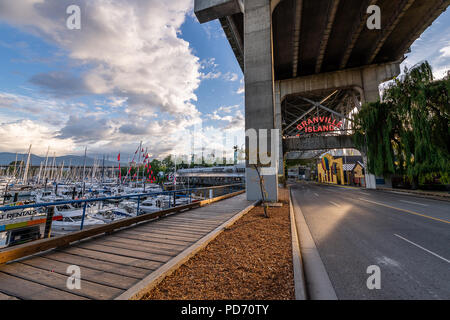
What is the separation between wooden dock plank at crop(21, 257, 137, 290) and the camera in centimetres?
277

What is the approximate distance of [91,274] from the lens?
3029 millimetres

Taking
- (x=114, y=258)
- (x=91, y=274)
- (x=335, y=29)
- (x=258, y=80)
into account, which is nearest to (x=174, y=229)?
(x=114, y=258)

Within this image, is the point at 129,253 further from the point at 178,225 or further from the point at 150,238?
the point at 178,225

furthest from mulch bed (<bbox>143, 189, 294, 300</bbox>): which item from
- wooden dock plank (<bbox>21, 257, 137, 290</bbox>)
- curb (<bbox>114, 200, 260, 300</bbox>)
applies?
wooden dock plank (<bbox>21, 257, 137, 290</bbox>)

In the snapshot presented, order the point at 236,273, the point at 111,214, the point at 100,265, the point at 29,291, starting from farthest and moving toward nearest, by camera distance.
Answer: the point at 111,214, the point at 100,265, the point at 236,273, the point at 29,291

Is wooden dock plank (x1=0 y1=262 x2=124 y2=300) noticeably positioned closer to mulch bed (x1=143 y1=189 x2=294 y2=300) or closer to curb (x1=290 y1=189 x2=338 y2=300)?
mulch bed (x1=143 y1=189 x2=294 y2=300)

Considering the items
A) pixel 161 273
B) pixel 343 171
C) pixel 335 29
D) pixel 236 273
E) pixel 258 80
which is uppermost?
pixel 335 29

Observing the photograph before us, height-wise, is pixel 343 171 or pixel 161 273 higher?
pixel 343 171

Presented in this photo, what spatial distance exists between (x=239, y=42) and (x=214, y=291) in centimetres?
2560

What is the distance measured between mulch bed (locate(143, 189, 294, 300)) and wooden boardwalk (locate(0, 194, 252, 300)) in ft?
1.80

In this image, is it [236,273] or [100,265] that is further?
[100,265]

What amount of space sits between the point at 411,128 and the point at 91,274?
27513 mm
